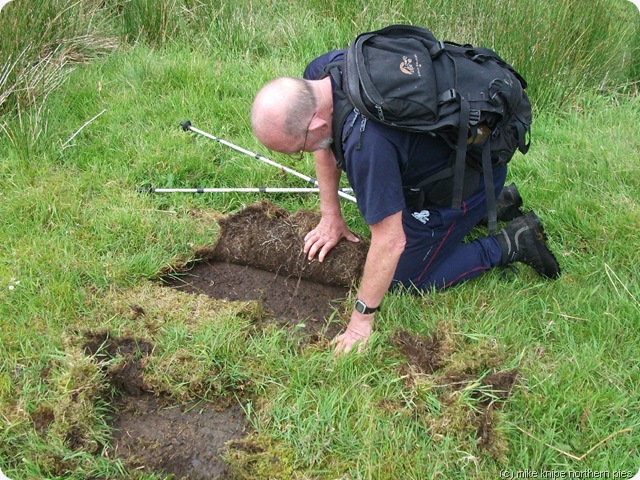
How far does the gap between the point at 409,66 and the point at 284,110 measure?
0.65 metres

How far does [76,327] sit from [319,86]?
1.91 metres

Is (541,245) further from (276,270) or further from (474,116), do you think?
(276,270)

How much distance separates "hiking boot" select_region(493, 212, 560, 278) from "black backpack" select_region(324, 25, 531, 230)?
586mm

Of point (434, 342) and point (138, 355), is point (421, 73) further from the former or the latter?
point (138, 355)

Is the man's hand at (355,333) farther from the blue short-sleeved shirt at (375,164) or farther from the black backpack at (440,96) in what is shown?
the black backpack at (440,96)

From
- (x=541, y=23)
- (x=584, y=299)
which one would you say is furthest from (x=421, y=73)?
(x=541, y=23)

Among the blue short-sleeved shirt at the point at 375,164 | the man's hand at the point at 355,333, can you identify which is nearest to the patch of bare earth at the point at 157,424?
the man's hand at the point at 355,333

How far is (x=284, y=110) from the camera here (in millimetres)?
3016

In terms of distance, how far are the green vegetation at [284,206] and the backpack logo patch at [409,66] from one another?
134 cm

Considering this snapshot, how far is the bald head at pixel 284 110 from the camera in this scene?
3016 millimetres

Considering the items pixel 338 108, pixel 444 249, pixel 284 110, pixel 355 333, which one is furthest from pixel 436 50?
pixel 355 333

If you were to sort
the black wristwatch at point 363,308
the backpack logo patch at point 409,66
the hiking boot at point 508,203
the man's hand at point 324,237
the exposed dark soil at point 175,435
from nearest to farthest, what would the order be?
the exposed dark soil at point 175,435, the backpack logo patch at point 409,66, the black wristwatch at point 363,308, the man's hand at point 324,237, the hiking boot at point 508,203

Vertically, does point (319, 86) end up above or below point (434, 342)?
above

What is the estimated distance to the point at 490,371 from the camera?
3219 millimetres
